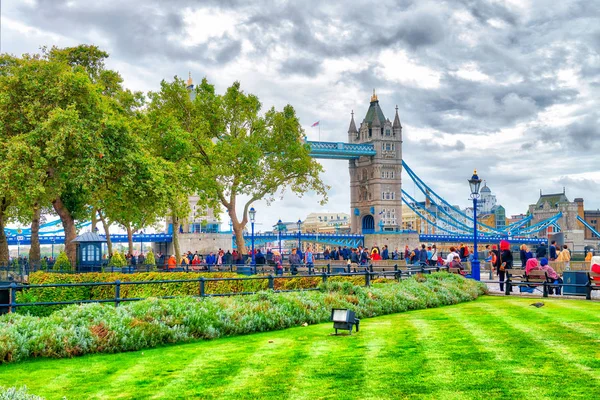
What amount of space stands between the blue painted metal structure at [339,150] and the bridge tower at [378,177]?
2.87 metres

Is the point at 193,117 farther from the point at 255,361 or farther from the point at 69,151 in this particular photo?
the point at 255,361

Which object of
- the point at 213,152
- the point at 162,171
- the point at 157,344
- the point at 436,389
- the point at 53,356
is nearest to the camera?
the point at 436,389

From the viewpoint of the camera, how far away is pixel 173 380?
870 cm

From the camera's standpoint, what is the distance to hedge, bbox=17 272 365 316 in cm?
2325

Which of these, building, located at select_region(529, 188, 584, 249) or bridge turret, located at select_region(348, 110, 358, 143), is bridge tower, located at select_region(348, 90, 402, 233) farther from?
building, located at select_region(529, 188, 584, 249)

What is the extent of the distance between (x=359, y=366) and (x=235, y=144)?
1459 inches

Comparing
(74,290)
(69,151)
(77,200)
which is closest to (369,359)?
(74,290)

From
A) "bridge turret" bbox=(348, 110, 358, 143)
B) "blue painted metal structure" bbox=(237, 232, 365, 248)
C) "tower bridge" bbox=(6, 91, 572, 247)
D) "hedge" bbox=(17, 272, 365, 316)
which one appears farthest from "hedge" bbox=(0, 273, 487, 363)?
"bridge turret" bbox=(348, 110, 358, 143)

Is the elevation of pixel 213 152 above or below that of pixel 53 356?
above

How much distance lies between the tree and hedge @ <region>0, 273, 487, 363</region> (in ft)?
96.8

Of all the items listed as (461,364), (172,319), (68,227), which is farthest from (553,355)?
(68,227)

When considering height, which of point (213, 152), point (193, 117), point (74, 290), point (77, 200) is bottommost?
point (74, 290)

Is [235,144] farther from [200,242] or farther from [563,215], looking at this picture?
[563,215]

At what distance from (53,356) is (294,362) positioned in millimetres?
4194
